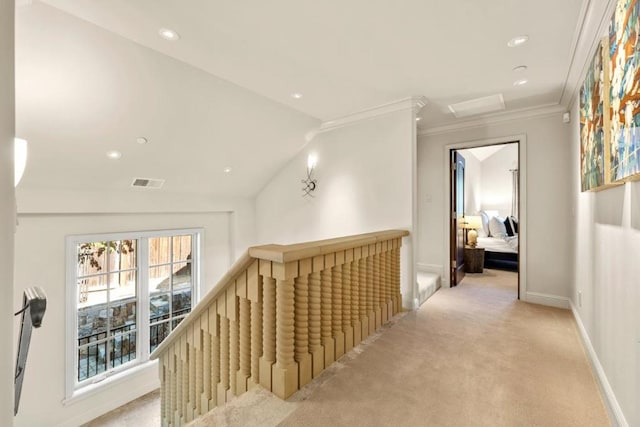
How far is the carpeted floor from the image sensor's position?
1.52m

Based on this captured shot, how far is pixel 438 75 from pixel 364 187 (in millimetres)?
1441

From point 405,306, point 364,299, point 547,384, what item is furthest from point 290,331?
point 405,306

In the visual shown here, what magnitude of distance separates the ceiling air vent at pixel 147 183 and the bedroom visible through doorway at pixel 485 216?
12.9 ft

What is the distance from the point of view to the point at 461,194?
4543mm

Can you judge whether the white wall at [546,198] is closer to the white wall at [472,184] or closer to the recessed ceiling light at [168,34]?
the white wall at [472,184]

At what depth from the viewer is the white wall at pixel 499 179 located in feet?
24.1

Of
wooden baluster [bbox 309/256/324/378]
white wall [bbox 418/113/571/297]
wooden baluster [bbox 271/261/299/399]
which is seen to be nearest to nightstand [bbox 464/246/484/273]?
white wall [bbox 418/113/571/297]

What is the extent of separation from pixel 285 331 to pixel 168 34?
219 centimetres

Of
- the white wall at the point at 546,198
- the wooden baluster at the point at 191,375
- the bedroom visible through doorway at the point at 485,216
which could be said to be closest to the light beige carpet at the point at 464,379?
the white wall at the point at 546,198

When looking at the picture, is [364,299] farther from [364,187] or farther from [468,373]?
[364,187]

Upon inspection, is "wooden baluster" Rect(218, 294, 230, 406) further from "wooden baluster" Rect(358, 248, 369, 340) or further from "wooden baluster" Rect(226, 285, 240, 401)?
"wooden baluster" Rect(358, 248, 369, 340)

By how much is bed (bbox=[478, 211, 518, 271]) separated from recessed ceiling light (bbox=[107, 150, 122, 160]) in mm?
5750

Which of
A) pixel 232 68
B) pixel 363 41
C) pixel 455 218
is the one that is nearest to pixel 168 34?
pixel 232 68

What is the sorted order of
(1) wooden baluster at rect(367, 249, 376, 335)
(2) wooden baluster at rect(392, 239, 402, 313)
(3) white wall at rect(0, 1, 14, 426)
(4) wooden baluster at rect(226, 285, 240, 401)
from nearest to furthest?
(3) white wall at rect(0, 1, 14, 426) < (4) wooden baluster at rect(226, 285, 240, 401) < (1) wooden baluster at rect(367, 249, 376, 335) < (2) wooden baluster at rect(392, 239, 402, 313)
